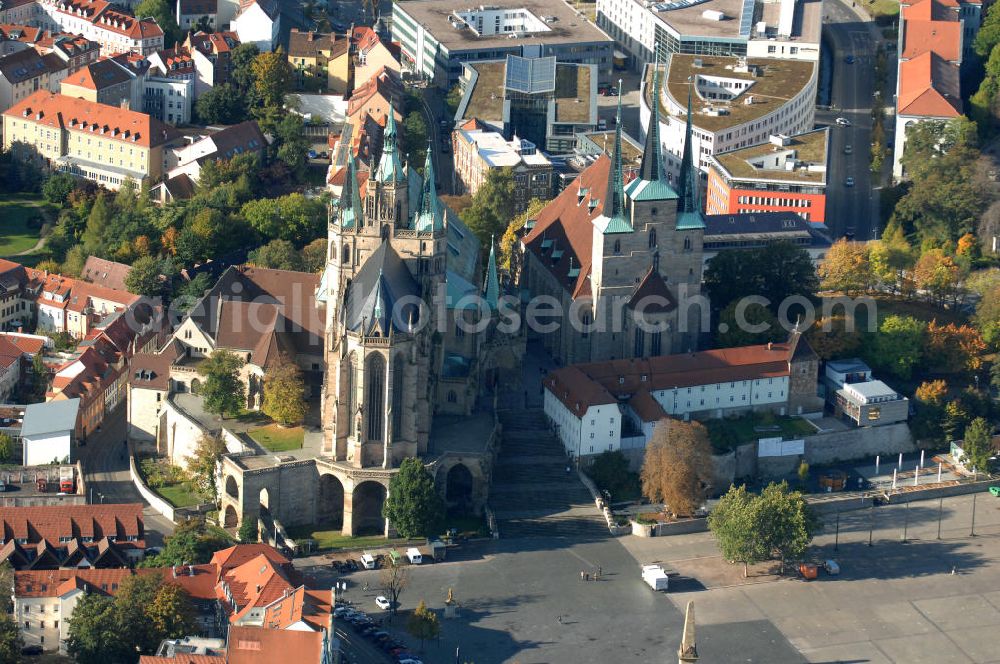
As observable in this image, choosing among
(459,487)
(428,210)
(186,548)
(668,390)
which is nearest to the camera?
(186,548)

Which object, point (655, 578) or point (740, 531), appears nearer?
point (655, 578)

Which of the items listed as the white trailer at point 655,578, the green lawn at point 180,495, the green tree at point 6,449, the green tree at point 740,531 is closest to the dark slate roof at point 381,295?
the green lawn at point 180,495

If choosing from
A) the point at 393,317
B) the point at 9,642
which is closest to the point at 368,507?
the point at 393,317

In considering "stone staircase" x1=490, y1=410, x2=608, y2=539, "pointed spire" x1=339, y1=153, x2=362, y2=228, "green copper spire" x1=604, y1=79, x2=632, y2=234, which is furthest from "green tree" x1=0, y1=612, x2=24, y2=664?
"green copper spire" x1=604, y1=79, x2=632, y2=234

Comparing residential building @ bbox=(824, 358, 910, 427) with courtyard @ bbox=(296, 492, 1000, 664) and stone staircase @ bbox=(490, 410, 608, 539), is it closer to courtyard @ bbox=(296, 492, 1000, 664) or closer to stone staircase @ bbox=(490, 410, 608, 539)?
courtyard @ bbox=(296, 492, 1000, 664)

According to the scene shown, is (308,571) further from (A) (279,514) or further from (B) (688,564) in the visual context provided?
(B) (688,564)

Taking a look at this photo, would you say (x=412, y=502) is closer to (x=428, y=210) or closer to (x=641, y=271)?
(x=428, y=210)
